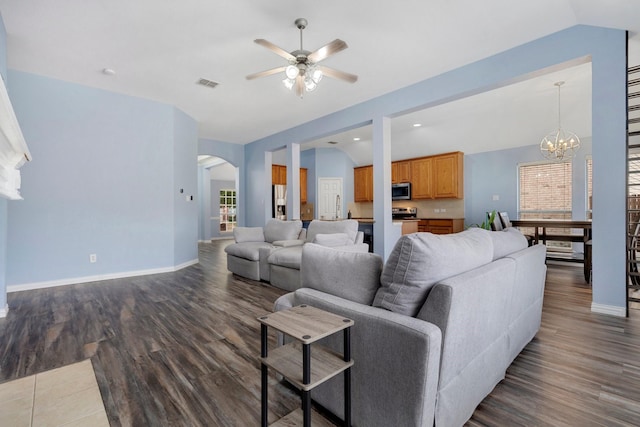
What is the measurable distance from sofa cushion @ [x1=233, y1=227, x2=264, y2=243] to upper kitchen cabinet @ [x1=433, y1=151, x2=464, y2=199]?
4.60 meters

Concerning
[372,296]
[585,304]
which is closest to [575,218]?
[585,304]

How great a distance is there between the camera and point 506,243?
2059mm

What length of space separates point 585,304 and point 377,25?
3.69 meters

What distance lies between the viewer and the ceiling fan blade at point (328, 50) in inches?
107

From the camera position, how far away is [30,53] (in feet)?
11.4

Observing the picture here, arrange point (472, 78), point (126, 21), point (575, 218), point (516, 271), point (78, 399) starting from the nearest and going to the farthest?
point (78, 399) < point (516, 271) < point (126, 21) < point (472, 78) < point (575, 218)

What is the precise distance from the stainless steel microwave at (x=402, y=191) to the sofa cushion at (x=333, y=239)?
4480 millimetres

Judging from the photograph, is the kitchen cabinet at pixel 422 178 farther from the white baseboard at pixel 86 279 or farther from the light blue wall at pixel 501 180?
the white baseboard at pixel 86 279

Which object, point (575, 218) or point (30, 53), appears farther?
point (575, 218)

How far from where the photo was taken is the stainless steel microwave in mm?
7935

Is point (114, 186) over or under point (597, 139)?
under

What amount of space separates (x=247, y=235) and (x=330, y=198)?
4110 mm

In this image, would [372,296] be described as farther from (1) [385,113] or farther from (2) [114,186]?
(2) [114,186]

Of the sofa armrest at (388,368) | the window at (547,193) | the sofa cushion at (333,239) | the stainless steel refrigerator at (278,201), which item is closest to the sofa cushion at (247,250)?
the sofa cushion at (333,239)
